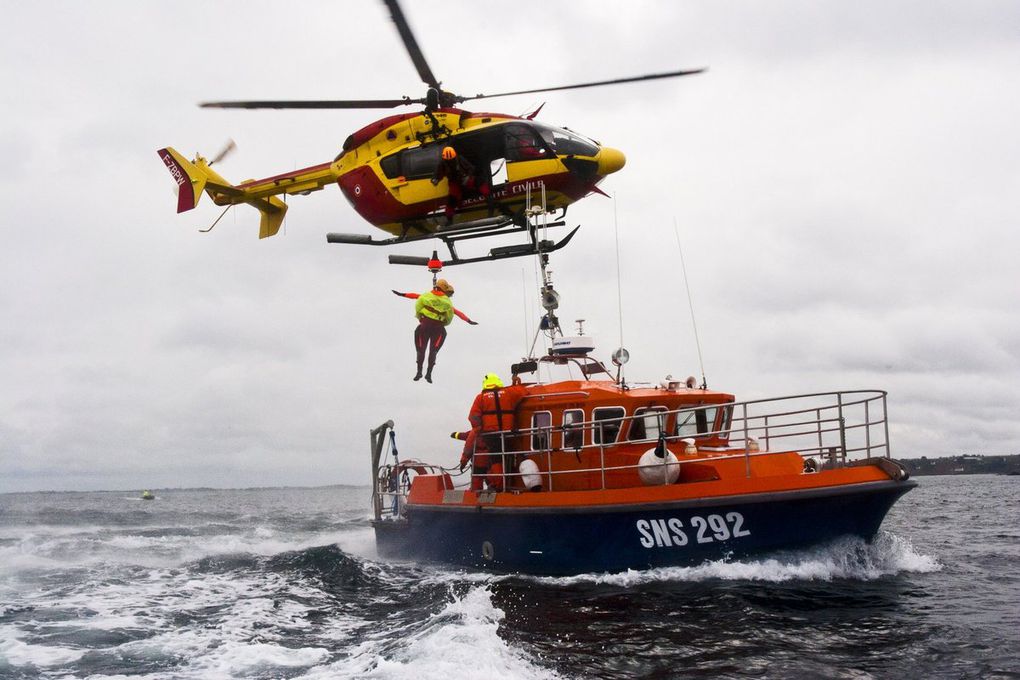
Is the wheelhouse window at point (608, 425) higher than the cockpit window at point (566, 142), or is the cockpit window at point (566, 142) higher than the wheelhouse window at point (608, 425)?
the cockpit window at point (566, 142)

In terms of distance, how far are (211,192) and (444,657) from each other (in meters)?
11.3

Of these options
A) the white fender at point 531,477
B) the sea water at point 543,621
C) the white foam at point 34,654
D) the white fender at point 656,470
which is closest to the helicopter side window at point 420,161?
the white fender at point 531,477

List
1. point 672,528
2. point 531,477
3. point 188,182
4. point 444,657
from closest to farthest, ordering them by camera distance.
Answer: point 444,657 → point 672,528 → point 531,477 → point 188,182

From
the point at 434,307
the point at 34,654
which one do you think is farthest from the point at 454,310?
the point at 34,654

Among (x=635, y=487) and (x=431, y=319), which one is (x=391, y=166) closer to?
(x=431, y=319)

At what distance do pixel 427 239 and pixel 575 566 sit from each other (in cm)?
610

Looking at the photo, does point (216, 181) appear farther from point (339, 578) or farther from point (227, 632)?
point (227, 632)

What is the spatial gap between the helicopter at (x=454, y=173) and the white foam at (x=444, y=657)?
6.58 m

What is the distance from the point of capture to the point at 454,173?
12.6m

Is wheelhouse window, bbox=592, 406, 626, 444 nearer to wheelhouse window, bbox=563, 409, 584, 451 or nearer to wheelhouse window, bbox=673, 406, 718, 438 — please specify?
wheelhouse window, bbox=563, 409, 584, 451

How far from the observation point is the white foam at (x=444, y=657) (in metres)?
6.20

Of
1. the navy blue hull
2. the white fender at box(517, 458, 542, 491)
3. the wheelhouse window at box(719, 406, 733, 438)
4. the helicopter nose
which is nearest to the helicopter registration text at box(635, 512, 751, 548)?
the navy blue hull

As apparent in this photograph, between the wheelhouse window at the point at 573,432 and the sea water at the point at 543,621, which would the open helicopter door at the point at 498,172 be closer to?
the wheelhouse window at the point at 573,432

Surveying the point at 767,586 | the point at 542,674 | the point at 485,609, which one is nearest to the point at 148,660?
the point at 485,609
